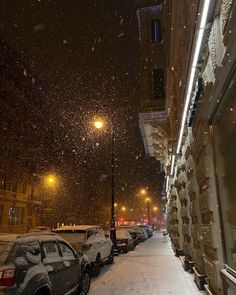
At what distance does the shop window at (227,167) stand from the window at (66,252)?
362cm

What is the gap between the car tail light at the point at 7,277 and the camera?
496 centimetres

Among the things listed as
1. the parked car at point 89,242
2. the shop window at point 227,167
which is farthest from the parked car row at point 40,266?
the shop window at point 227,167

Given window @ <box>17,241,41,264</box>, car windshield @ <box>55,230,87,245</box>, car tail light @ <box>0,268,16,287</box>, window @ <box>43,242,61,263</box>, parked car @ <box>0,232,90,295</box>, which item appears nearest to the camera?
car tail light @ <box>0,268,16,287</box>

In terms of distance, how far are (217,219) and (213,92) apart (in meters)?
2.48

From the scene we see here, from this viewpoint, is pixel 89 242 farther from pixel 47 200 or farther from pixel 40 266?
pixel 47 200

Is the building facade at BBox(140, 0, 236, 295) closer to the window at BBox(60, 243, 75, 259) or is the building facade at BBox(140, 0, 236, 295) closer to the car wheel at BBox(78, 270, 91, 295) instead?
the car wheel at BBox(78, 270, 91, 295)

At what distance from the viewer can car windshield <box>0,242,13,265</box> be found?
5367mm

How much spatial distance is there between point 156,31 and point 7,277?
20287 mm

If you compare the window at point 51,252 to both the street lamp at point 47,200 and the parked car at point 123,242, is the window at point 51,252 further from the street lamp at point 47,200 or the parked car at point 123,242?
the street lamp at point 47,200

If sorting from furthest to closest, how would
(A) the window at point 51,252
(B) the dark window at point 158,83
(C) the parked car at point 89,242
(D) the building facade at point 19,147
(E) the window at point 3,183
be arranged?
(D) the building facade at point 19,147
(E) the window at point 3,183
(B) the dark window at point 158,83
(C) the parked car at point 89,242
(A) the window at point 51,252

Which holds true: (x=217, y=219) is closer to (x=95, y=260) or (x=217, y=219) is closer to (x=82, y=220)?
(x=95, y=260)

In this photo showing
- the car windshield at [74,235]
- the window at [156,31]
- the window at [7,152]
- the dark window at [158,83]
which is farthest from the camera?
the window at [7,152]

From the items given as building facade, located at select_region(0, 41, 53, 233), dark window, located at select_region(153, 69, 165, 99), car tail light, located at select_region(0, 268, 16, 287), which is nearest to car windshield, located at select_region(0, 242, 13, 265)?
car tail light, located at select_region(0, 268, 16, 287)

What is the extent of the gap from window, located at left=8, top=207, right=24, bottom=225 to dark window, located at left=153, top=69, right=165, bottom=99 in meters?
25.8
